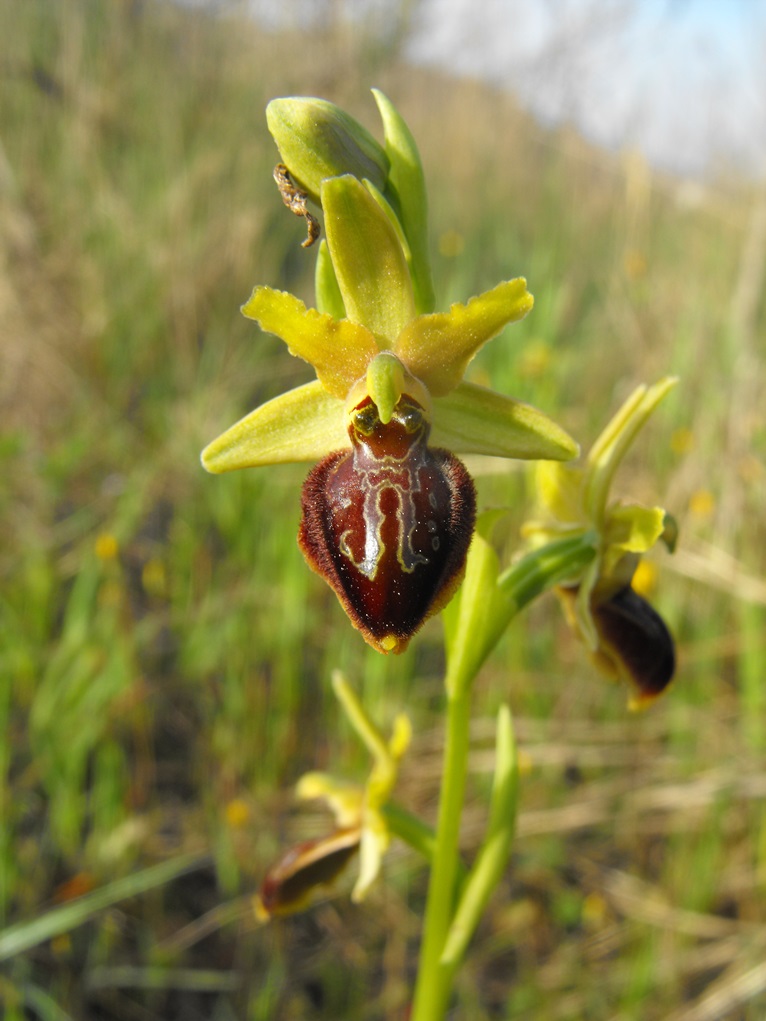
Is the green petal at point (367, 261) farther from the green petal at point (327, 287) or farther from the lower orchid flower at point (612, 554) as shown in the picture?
the lower orchid flower at point (612, 554)

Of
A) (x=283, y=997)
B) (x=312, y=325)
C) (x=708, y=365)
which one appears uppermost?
(x=708, y=365)

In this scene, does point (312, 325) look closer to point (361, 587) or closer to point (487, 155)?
point (361, 587)

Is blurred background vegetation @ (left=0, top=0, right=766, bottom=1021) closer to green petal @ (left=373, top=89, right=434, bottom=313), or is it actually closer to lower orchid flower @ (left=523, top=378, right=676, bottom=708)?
lower orchid flower @ (left=523, top=378, right=676, bottom=708)

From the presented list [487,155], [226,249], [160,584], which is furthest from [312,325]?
[487,155]

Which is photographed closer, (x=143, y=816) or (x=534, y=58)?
(x=143, y=816)

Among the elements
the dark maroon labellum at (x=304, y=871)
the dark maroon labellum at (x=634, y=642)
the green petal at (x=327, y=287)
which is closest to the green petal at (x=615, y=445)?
the dark maroon labellum at (x=634, y=642)

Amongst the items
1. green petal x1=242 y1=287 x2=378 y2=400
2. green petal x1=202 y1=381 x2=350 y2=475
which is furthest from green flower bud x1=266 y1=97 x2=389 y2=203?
green petal x1=202 y1=381 x2=350 y2=475
